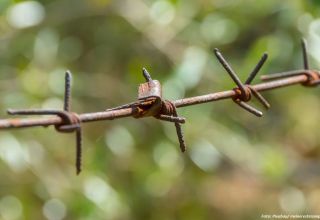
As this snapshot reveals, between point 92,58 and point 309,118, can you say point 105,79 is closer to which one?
point 92,58

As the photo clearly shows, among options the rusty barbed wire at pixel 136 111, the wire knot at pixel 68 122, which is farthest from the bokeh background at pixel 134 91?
the wire knot at pixel 68 122

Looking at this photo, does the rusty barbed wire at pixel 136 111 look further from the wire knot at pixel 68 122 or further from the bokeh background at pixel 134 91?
the bokeh background at pixel 134 91

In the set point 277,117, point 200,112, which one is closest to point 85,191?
point 200,112

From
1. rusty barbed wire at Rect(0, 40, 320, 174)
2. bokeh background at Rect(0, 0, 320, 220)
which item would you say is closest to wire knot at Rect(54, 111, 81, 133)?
rusty barbed wire at Rect(0, 40, 320, 174)

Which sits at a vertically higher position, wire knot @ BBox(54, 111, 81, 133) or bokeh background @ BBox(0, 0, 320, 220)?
bokeh background @ BBox(0, 0, 320, 220)

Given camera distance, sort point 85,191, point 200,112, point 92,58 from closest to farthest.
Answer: point 85,191
point 200,112
point 92,58

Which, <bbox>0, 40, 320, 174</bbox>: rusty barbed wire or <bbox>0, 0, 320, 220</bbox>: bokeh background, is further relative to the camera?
<bbox>0, 0, 320, 220</bbox>: bokeh background

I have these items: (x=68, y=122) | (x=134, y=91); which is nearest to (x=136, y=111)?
(x=68, y=122)

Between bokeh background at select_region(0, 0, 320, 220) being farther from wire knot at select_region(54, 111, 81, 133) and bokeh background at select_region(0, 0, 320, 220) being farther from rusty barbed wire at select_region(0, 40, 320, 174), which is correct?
wire knot at select_region(54, 111, 81, 133)
